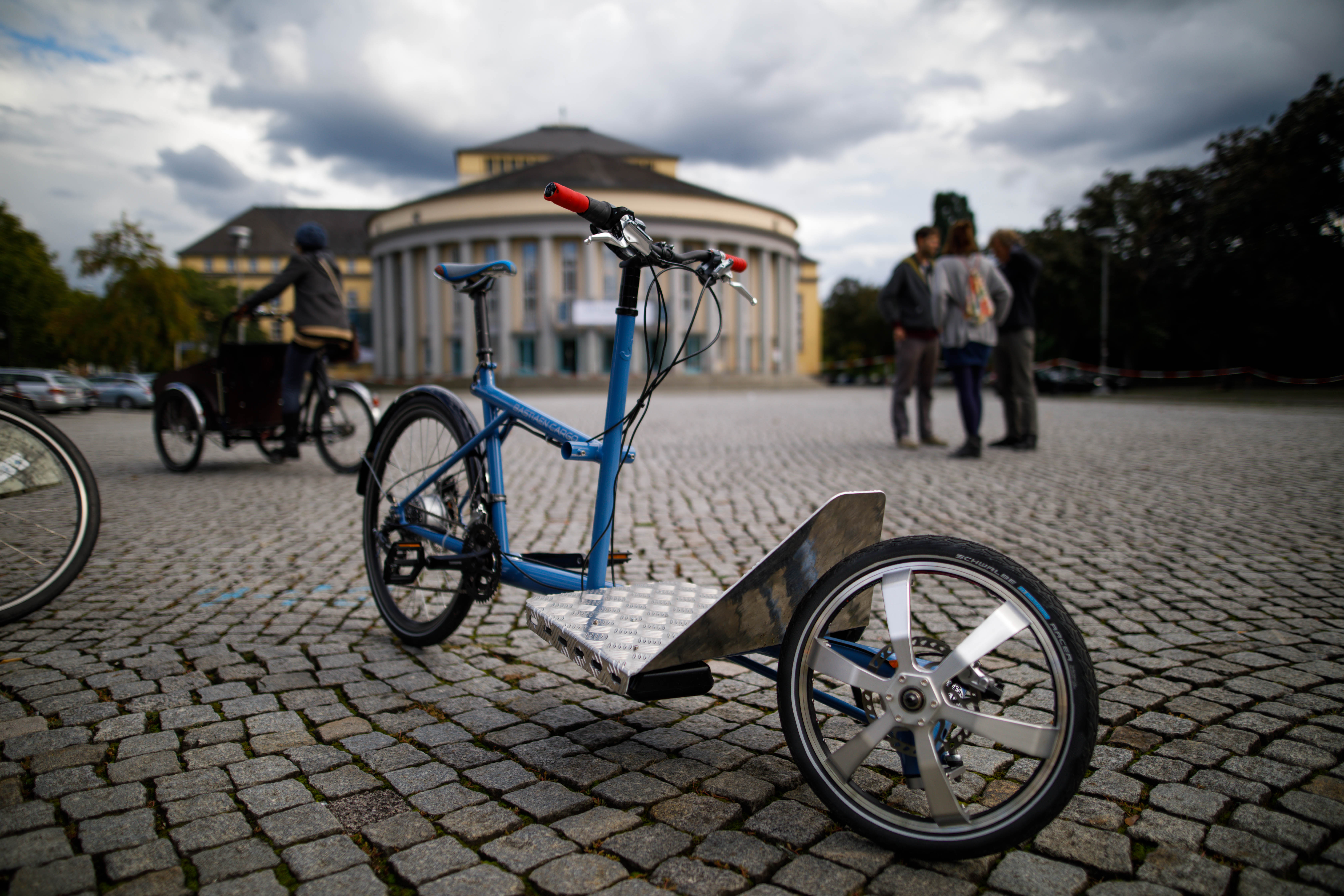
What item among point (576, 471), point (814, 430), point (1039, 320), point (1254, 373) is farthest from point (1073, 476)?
point (1039, 320)

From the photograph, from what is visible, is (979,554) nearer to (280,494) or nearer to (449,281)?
(449,281)

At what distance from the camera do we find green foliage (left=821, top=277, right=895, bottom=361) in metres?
75.8

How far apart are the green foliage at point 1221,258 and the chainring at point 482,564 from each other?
106ft

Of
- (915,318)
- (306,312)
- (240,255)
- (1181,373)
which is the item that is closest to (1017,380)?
(915,318)

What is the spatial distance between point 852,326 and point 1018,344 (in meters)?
76.4

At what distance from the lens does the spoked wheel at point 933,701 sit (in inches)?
61.1

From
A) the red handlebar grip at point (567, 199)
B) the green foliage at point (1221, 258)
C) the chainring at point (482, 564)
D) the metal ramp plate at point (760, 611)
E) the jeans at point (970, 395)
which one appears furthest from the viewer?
the green foliage at point (1221, 258)

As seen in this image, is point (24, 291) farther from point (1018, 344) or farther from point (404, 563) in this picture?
point (404, 563)

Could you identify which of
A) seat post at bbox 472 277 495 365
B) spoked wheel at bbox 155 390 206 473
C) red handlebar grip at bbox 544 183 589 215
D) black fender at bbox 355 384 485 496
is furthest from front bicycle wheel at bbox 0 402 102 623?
spoked wheel at bbox 155 390 206 473

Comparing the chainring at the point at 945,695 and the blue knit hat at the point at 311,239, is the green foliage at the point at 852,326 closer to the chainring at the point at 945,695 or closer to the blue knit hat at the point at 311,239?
the blue knit hat at the point at 311,239

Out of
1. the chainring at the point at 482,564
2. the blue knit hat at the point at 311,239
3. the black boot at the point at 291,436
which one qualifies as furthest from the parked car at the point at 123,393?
the chainring at the point at 482,564

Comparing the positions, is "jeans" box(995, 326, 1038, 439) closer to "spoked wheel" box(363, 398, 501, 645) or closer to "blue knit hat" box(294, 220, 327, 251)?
"blue knit hat" box(294, 220, 327, 251)

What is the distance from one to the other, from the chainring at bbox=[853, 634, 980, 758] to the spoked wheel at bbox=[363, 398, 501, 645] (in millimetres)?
1404

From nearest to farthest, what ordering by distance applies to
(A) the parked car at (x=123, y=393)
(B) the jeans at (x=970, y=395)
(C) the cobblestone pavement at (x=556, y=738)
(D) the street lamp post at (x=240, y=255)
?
(C) the cobblestone pavement at (x=556, y=738) < (B) the jeans at (x=970, y=395) < (D) the street lamp post at (x=240, y=255) < (A) the parked car at (x=123, y=393)
